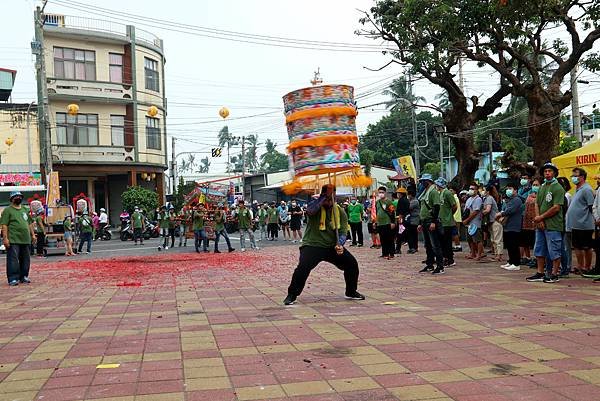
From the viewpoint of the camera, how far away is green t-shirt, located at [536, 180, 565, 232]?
347 inches

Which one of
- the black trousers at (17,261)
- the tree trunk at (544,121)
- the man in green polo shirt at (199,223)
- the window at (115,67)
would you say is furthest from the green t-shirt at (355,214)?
the window at (115,67)

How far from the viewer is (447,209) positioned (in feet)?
37.0

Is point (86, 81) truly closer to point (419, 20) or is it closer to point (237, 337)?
point (419, 20)

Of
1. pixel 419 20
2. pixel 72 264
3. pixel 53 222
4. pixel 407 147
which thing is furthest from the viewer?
pixel 407 147

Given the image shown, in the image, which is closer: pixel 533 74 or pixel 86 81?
pixel 533 74

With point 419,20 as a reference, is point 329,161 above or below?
below

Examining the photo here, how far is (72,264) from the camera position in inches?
616

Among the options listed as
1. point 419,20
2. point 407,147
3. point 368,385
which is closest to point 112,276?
point 368,385

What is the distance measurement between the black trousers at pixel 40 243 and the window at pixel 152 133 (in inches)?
660

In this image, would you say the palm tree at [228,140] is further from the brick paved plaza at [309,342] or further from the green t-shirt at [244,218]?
the brick paved plaza at [309,342]

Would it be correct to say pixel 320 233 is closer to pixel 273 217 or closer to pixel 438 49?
pixel 438 49

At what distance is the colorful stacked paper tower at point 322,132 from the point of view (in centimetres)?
734

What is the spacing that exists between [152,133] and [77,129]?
15.2 feet

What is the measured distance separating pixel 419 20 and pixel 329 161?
1090cm
